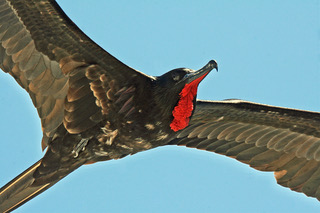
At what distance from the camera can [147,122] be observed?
8.15 m

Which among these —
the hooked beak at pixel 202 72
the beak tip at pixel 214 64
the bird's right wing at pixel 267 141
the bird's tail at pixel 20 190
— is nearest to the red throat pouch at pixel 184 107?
the hooked beak at pixel 202 72

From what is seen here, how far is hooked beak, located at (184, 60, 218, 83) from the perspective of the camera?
7.81 metres

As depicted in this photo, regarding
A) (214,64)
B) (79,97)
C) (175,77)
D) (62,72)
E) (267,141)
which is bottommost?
(79,97)

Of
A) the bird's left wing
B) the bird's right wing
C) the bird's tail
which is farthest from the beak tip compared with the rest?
the bird's tail

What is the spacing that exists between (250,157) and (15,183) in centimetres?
341

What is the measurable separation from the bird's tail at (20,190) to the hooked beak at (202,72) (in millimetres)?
2157

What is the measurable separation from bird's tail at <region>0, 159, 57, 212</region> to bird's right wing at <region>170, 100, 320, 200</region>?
7.02 feet

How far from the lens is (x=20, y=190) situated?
8344mm

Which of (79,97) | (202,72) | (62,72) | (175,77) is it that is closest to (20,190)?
(79,97)

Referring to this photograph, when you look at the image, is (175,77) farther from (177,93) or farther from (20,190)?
(20,190)

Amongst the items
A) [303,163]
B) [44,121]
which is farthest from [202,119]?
[44,121]

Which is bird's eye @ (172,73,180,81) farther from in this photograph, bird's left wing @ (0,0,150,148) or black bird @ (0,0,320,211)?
bird's left wing @ (0,0,150,148)

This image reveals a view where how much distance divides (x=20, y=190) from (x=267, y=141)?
363 cm

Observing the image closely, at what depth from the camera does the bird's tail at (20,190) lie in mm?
8281
